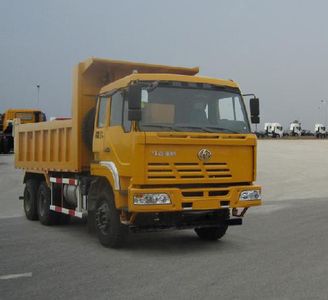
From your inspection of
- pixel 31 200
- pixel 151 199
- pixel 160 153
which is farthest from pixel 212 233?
pixel 31 200

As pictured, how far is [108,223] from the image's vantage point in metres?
8.86

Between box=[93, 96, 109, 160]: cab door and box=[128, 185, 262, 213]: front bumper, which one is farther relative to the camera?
box=[93, 96, 109, 160]: cab door

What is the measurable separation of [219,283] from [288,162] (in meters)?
26.2

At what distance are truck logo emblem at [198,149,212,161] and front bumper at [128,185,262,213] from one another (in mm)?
451

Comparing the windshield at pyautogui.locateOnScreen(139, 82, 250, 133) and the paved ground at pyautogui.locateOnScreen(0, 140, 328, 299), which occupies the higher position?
the windshield at pyautogui.locateOnScreen(139, 82, 250, 133)

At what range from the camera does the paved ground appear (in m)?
6.15

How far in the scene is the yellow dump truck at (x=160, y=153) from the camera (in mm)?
8133

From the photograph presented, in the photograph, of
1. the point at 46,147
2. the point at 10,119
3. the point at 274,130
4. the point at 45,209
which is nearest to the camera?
the point at 46,147

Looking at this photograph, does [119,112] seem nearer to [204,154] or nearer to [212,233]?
[204,154]

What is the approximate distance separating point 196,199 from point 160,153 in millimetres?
877

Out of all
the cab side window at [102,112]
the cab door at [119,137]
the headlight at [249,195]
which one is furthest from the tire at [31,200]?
the headlight at [249,195]

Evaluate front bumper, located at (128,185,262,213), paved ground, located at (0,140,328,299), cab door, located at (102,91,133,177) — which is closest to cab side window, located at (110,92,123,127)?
cab door, located at (102,91,133,177)

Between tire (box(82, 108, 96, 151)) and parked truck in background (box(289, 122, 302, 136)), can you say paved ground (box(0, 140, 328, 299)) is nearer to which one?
tire (box(82, 108, 96, 151))

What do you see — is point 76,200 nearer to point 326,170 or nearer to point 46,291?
point 46,291
